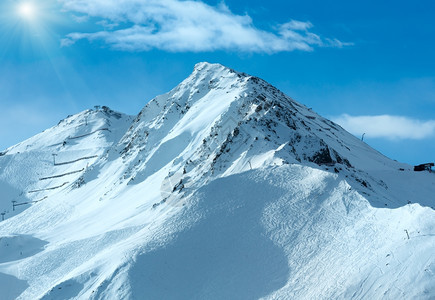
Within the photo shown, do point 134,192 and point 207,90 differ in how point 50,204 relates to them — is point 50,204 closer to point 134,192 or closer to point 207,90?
point 134,192

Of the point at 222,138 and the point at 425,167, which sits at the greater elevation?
the point at 222,138

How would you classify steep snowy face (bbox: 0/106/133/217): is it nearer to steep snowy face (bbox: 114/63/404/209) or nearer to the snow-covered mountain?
the snow-covered mountain

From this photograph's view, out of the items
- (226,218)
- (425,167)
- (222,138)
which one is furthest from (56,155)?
(226,218)

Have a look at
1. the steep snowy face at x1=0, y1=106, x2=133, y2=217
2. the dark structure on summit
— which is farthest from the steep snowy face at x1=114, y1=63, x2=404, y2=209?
the steep snowy face at x1=0, y1=106, x2=133, y2=217

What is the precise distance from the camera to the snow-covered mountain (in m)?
26.2

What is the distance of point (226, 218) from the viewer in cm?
3300

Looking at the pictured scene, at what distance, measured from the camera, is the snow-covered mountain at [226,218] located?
26.2 meters

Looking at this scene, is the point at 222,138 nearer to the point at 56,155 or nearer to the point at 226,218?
the point at 226,218

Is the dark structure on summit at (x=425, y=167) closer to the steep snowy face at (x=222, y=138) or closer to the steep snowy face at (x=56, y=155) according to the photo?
the steep snowy face at (x=222, y=138)

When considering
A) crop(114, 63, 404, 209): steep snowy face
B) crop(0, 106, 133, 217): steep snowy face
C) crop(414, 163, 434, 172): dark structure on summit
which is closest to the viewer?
crop(114, 63, 404, 209): steep snowy face

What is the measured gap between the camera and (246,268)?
28.5m

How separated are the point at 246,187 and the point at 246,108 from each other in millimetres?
17784

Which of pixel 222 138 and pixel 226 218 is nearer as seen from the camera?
pixel 226 218

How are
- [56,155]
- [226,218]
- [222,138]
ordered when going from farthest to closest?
1. [56,155]
2. [222,138]
3. [226,218]
